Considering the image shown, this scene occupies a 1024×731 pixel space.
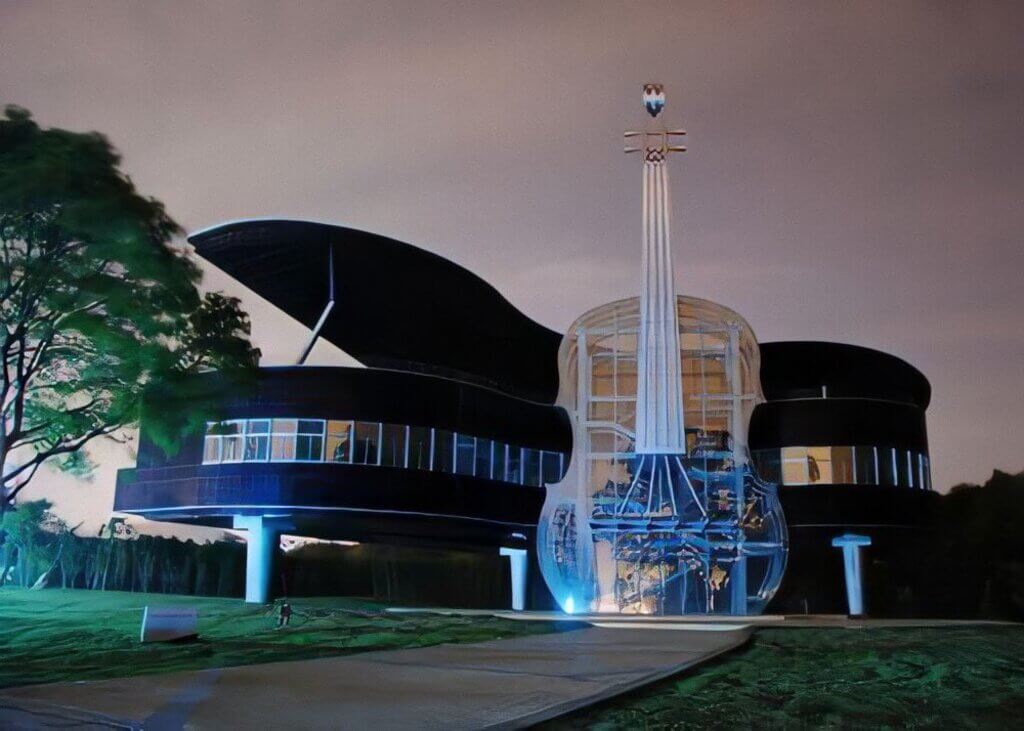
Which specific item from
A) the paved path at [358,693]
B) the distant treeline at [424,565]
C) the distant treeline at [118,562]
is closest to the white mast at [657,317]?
the distant treeline at [424,565]

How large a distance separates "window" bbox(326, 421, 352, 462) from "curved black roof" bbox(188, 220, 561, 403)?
7.09 metres

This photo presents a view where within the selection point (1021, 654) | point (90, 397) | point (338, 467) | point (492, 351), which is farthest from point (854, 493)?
point (90, 397)

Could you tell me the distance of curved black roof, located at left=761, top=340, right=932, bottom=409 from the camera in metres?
53.7

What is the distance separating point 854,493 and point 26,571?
41433mm

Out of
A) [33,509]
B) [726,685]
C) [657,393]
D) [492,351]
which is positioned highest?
[492,351]

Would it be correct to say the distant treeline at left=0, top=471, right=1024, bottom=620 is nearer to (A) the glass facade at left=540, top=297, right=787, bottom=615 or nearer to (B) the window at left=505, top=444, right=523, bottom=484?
(A) the glass facade at left=540, top=297, right=787, bottom=615

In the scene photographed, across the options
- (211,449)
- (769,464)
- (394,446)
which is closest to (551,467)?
(769,464)

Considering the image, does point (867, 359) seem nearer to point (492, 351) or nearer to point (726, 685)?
point (492, 351)

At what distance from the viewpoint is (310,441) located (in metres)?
40.3

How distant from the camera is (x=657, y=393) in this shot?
4006 cm

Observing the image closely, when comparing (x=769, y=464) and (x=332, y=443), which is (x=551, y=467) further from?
(x=332, y=443)

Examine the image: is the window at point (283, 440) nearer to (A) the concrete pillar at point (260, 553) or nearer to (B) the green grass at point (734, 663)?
(A) the concrete pillar at point (260, 553)

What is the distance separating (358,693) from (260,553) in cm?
3304

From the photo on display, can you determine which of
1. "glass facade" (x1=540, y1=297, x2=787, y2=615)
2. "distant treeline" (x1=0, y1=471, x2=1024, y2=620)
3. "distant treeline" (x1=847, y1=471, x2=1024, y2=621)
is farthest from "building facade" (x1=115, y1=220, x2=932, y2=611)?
"glass facade" (x1=540, y1=297, x2=787, y2=615)
